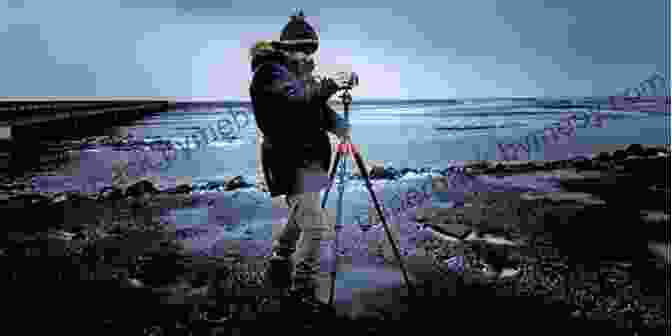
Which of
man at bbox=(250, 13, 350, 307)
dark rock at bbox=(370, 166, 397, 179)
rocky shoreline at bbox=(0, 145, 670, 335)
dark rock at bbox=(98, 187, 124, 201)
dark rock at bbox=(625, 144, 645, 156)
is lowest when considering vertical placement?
rocky shoreline at bbox=(0, 145, 670, 335)

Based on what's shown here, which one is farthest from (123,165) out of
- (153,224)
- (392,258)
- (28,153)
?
(392,258)

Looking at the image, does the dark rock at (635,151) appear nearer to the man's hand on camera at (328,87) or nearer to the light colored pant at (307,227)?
the light colored pant at (307,227)

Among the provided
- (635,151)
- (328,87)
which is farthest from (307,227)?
(635,151)

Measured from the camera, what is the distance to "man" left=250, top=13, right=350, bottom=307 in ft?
10.6

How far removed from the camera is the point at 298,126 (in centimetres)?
334

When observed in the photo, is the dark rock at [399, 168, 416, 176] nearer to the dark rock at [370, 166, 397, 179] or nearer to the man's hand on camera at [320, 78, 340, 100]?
the dark rock at [370, 166, 397, 179]

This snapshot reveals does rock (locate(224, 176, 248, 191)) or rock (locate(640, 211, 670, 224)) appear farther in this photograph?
rock (locate(224, 176, 248, 191))

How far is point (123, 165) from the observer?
11562 mm

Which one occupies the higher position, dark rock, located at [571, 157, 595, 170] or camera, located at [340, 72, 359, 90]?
camera, located at [340, 72, 359, 90]

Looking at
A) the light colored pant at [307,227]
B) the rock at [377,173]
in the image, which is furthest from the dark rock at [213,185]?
the light colored pant at [307,227]

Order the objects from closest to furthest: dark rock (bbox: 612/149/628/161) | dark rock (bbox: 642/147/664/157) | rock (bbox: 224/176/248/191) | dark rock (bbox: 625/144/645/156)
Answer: rock (bbox: 224/176/248/191), dark rock (bbox: 612/149/628/161), dark rock (bbox: 625/144/645/156), dark rock (bbox: 642/147/664/157)

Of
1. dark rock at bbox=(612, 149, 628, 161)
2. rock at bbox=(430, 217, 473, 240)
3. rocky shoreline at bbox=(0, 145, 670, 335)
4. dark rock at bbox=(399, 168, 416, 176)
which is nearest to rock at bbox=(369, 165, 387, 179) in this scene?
dark rock at bbox=(399, 168, 416, 176)

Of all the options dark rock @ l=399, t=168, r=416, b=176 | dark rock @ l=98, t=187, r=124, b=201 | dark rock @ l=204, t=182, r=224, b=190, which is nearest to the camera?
dark rock @ l=98, t=187, r=124, b=201

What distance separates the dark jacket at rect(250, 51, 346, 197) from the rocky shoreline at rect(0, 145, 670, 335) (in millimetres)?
1070
